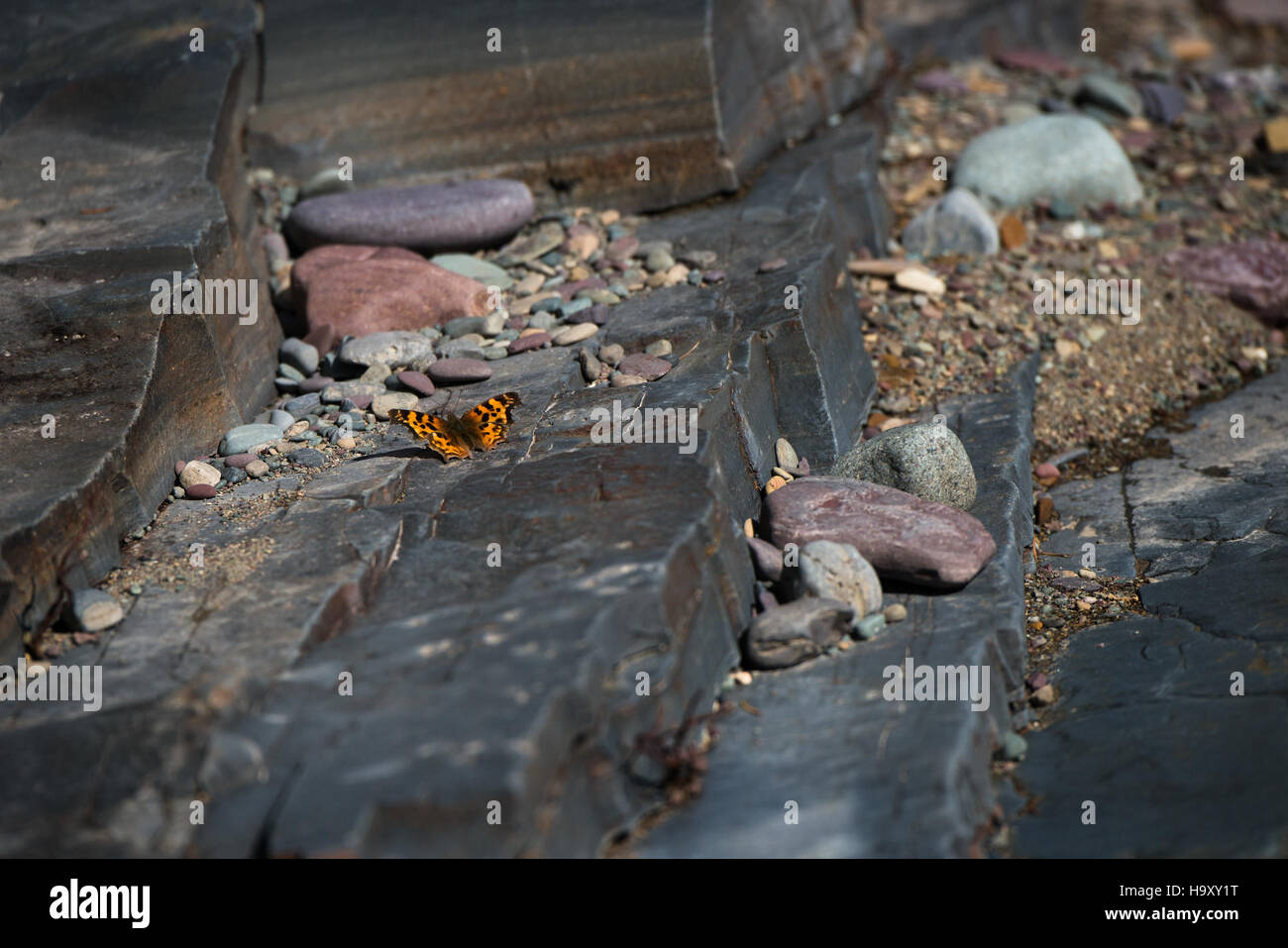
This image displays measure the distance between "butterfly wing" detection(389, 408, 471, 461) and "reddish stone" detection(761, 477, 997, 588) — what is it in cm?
109

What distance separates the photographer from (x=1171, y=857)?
300 centimetres

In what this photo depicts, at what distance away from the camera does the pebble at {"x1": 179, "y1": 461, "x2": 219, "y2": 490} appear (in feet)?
13.9

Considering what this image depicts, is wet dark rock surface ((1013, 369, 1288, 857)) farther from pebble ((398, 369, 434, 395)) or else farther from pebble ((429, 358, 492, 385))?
pebble ((398, 369, 434, 395))

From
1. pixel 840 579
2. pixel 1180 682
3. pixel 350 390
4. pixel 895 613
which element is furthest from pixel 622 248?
pixel 1180 682

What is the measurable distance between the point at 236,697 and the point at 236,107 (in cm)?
428

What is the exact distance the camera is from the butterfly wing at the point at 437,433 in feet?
12.7

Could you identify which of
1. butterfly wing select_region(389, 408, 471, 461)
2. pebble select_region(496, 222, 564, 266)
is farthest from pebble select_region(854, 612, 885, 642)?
pebble select_region(496, 222, 564, 266)

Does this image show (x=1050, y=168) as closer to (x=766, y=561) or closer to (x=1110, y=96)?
(x=1110, y=96)

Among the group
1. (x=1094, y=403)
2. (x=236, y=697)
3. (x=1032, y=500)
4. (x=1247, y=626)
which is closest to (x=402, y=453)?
(x=236, y=697)

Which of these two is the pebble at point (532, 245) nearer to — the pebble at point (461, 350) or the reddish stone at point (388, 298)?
the reddish stone at point (388, 298)

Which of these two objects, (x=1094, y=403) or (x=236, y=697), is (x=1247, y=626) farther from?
(x=236, y=697)

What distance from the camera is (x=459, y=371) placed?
184 inches
